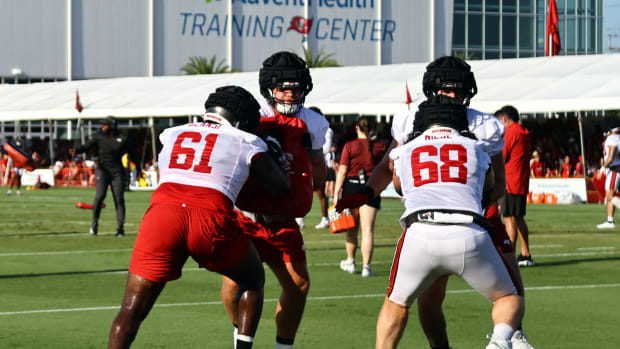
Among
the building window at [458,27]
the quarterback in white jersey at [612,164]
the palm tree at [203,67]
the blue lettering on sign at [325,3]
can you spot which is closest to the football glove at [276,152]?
the quarterback in white jersey at [612,164]

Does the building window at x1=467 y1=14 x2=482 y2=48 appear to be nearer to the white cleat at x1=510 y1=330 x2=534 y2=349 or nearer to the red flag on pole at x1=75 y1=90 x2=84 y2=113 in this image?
the red flag on pole at x1=75 y1=90 x2=84 y2=113

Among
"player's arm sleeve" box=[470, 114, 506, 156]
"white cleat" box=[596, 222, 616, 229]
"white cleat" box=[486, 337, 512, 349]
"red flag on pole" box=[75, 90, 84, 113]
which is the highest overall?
"red flag on pole" box=[75, 90, 84, 113]

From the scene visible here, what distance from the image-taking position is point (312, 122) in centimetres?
713

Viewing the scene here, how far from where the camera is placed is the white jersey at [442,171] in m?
5.80

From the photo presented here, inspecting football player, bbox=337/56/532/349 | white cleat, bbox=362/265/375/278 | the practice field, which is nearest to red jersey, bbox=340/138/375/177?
the practice field

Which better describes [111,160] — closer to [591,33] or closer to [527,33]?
[527,33]

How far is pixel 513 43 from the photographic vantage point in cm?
8294

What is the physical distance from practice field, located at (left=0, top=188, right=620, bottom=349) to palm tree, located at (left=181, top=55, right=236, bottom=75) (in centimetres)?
5467

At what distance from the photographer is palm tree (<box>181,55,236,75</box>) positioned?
73.2m

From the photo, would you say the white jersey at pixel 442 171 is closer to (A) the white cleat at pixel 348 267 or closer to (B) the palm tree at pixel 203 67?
(A) the white cleat at pixel 348 267

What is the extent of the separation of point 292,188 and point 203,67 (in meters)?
67.1

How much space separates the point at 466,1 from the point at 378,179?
78283 millimetres

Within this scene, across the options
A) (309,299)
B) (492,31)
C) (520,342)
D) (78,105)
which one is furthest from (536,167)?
(492,31)

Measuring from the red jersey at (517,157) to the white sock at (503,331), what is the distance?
784cm
